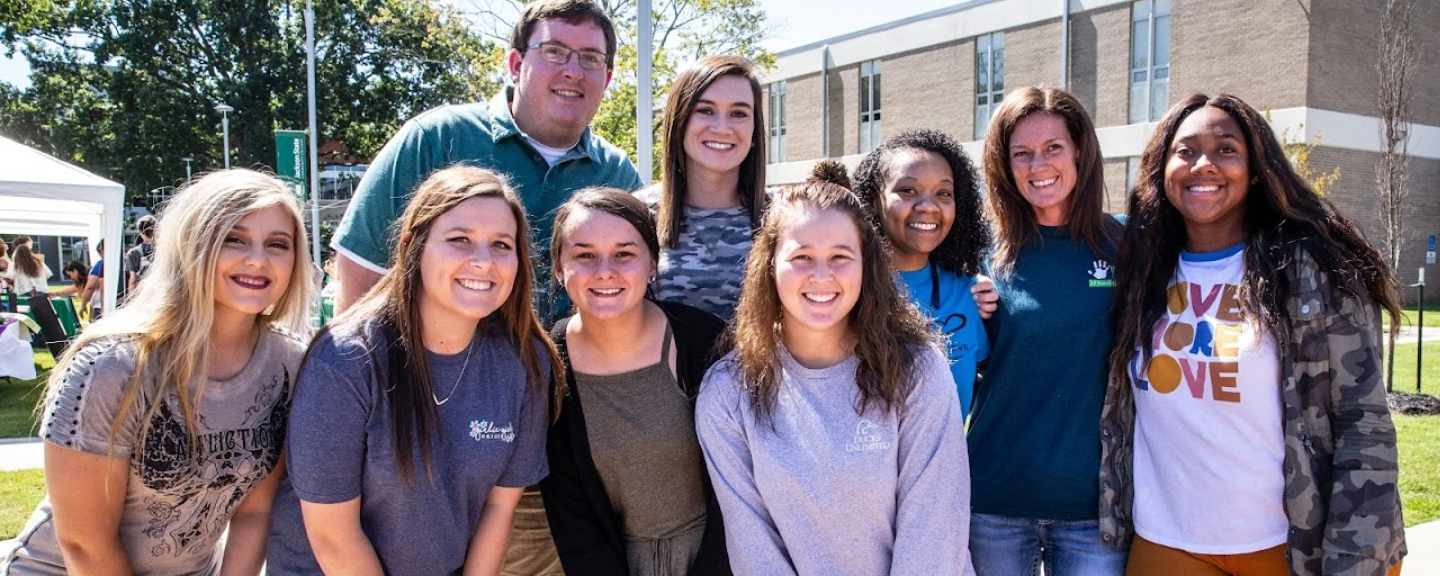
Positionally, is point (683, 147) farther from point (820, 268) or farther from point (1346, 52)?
point (1346, 52)

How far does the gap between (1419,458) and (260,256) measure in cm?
806

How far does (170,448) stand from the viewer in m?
2.44

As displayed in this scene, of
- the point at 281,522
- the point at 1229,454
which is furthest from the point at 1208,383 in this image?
the point at 281,522

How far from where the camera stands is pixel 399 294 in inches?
103

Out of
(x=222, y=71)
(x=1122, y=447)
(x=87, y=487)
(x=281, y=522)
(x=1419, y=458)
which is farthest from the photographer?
(x=222, y=71)

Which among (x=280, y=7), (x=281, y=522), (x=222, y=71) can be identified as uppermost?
(x=280, y=7)

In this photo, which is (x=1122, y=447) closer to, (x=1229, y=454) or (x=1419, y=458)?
(x=1229, y=454)

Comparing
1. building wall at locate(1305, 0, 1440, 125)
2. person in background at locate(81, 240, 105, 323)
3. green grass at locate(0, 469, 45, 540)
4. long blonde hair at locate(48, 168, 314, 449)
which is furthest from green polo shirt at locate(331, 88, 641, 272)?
building wall at locate(1305, 0, 1440, 125)

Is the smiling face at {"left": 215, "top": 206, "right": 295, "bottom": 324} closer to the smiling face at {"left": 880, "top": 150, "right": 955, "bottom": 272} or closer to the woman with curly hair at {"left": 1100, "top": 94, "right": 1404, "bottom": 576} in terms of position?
the smiling face at {"left": 880, "top": 150, "right": 955, "bottom": 272}

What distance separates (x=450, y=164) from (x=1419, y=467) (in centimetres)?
719

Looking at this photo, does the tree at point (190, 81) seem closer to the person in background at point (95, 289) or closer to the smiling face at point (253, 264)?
the person in background at point (95, 289)

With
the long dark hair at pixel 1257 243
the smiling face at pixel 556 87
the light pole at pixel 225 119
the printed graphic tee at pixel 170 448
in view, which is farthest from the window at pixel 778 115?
the printed graphic tee at pixel 170 448

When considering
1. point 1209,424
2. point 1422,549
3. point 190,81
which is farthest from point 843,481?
point 190,81

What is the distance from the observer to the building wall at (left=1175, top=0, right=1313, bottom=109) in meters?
21.3
